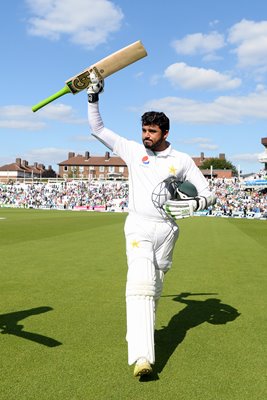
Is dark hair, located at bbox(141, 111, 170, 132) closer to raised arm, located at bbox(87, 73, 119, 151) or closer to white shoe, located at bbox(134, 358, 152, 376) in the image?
raised arm, located at bbox(87, 73, 119, 151)

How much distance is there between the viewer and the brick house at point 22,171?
13975 centimetres

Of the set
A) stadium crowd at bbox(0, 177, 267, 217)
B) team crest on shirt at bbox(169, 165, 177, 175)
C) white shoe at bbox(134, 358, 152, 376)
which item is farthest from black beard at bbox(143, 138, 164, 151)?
stadium crowd at bbox(0, 177, 267, 217)

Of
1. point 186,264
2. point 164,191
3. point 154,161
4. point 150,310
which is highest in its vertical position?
point 154,161

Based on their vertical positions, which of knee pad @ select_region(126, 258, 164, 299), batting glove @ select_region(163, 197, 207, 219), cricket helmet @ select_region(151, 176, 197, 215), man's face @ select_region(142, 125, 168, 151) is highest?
man's face @ select_region(142, 125, 168, 151)

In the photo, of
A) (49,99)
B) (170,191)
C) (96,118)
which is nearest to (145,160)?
(170,191)

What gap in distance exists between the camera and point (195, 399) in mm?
3162

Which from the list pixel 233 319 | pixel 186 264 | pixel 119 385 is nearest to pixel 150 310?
pixel 119 385

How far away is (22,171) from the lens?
144 metres

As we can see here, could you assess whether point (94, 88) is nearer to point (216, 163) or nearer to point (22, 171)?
point (216, 163)

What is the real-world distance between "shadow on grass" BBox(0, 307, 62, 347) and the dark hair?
94.8 inches

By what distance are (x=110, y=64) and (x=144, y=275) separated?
2.12 metres

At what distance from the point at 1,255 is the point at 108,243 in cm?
464

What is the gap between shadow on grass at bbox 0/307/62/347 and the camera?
14.7 ft

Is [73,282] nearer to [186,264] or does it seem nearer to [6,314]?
[6,314]
